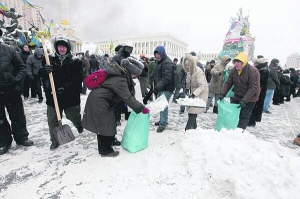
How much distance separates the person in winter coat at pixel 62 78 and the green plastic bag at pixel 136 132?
106 cm

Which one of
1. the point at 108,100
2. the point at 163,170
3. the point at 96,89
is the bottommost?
the point at 163,170

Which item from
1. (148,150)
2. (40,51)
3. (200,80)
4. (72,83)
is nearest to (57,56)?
(72,83)

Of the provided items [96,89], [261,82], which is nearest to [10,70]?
[96,89]

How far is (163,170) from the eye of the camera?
7.09ft

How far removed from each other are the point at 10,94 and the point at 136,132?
6.90 ft

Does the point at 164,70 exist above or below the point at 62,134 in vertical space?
above

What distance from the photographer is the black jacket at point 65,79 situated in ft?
8.28

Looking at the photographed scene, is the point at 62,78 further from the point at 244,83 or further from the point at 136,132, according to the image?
the point at 244,83

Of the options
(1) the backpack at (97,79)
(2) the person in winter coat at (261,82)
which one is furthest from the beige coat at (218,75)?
(1) the backpack at (97,79)

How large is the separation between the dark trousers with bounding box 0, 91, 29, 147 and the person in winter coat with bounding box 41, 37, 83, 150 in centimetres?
53

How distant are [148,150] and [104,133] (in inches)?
33.7

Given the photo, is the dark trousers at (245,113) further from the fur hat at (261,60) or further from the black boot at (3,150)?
the black boot at (3,150)

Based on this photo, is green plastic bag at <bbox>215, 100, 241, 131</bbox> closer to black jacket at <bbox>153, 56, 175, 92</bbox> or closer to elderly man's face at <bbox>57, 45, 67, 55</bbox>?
black jacket at <bbox>153, 56, 175, 92</bbox>

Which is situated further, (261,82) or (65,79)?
(261,82)
